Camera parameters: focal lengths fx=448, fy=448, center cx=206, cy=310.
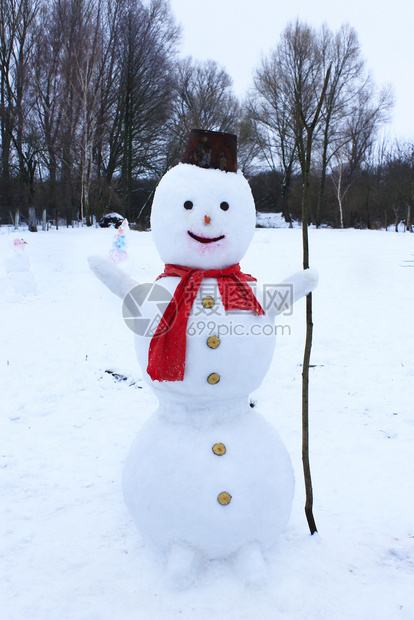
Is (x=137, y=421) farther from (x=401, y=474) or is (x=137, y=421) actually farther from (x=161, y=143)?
(x=161, y=143)

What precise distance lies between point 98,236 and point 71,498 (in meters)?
13.1

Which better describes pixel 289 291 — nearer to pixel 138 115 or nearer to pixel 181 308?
pixel 181 308

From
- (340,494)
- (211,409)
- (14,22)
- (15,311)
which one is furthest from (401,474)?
(14,22)

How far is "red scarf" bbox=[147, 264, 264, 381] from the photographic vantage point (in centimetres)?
195

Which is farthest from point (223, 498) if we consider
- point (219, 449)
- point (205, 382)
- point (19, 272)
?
point (19, 272)

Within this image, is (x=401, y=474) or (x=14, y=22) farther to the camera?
(x=14, y=22)

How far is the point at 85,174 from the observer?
63.3 feet

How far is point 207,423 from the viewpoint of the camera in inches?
82.6

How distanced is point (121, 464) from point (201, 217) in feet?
6.59

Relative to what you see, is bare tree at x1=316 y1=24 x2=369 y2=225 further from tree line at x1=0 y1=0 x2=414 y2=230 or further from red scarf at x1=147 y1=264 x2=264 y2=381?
red scarf at x1=147 y1=264 x2=264 y2=381

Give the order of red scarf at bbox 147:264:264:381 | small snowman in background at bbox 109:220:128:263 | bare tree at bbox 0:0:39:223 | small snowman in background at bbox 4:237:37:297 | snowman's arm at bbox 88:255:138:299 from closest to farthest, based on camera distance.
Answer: red scarf at bbox 147:264:264:381 → snowman's arm at bbox 88:255:138:299 → small snowman in background at bbox 4:237:37:297 → small snowman in background at bbox 109:220:128:263 → bare tree at bbox 0:0:39:223

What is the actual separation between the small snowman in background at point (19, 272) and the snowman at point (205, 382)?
19.8ft

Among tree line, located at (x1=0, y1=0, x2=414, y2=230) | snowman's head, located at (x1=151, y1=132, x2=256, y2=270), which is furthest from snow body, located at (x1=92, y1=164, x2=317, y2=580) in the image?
tree line, located at (x1=0, y1=0, x2=414, y2=230)

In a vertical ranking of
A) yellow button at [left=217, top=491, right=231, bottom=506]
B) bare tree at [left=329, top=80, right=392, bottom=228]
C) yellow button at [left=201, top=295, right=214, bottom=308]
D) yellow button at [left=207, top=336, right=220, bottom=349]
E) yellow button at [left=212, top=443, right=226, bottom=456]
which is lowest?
yellow button at [left=217, top=491, right=231, bottom=506]
